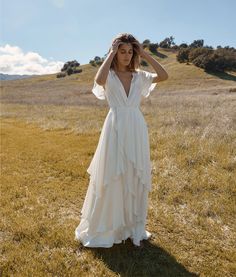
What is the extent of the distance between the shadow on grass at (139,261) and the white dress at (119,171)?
0.50ft

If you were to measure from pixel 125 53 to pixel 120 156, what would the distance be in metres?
1.54

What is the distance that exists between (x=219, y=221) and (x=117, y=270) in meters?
2.43

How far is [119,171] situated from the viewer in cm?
434

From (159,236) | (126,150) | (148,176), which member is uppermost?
(126,150)

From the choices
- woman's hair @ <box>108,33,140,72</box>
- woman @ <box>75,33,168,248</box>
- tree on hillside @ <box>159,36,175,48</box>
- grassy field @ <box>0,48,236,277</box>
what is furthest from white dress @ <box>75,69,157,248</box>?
tree on hillside @ <box>159,36,175,48</box>

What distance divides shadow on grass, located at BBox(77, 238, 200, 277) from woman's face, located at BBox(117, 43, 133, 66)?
2973 mm

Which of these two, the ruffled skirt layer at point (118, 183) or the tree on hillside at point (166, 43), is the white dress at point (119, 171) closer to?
the ruffled skirt layer at point (118, 183)

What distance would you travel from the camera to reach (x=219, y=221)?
5625 millimetres

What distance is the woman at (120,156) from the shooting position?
14.2 ft

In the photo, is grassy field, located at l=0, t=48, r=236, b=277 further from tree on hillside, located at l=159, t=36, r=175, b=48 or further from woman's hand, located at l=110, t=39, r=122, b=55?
tree on hillside, located at l=159, t=36, r=175, b=48

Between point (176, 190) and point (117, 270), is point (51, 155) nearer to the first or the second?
point (176, 190)

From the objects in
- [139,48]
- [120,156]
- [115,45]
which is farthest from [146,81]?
[120,156]

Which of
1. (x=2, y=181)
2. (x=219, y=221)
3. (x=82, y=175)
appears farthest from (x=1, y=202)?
(x=219, y=221)

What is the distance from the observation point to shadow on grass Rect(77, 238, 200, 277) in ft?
13.9
